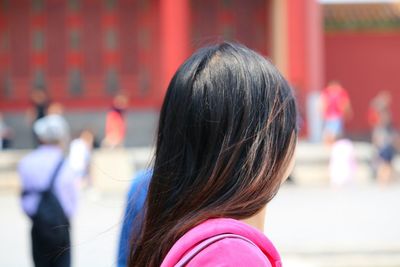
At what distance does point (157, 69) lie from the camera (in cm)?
1936

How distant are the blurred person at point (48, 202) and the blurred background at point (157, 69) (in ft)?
23.5

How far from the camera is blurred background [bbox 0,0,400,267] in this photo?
46.0 ft

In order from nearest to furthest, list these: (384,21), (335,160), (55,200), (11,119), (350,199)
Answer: (55,200)
(350,199)
(335,160)
(11,119)
(384,21)

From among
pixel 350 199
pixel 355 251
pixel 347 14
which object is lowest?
pixel 350 199

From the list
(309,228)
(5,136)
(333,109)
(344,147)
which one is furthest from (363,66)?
(309,228)

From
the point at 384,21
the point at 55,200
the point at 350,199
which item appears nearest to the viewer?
the point at 55,200

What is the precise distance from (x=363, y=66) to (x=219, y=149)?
70.6 feet

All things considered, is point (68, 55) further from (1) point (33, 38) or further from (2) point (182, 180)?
(2) point (182, 180)

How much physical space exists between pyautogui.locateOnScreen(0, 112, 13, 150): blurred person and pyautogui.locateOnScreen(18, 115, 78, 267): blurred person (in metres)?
12.6

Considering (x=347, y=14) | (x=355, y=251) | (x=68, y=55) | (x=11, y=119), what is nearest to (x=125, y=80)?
(x=68, y=55)

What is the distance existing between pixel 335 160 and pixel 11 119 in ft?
31.5

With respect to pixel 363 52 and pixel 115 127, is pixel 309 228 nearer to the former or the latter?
pixel 115 127

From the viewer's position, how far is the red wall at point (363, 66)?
71.4 feet

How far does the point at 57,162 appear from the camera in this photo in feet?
15.1
